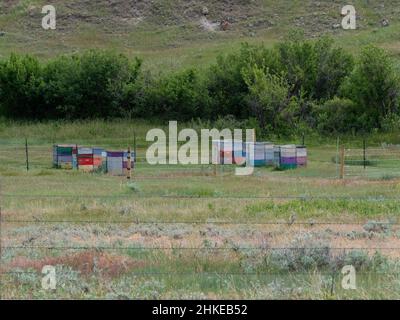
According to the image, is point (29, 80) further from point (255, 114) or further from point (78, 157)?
point (78, 157)

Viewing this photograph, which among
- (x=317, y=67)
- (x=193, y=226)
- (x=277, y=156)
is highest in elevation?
(x=317, y=67)

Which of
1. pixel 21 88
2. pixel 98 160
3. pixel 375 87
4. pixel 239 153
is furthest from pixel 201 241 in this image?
pixel 21 88

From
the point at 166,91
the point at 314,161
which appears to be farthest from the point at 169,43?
the point at 314,161

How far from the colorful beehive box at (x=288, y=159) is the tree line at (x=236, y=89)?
13.2 meters

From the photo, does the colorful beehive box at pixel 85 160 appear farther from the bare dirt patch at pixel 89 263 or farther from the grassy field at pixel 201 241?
the bare dirt patch at pixel 89 263

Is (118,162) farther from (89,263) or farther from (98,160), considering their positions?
(89,263)

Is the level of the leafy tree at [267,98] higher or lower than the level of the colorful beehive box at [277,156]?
higher

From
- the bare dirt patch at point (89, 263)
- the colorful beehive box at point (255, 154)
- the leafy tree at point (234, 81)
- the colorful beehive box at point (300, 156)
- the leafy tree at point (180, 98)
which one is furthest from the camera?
the leafy tree at point (234, 81)

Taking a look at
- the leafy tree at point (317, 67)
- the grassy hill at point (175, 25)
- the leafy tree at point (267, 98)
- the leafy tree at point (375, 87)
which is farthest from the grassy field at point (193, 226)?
the grassy hill at point (175, 25)

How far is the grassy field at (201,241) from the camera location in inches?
290

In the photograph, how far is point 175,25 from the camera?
6975cm

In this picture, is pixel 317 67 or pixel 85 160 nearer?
pixel 85 160

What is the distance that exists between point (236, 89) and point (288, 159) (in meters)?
18.4
